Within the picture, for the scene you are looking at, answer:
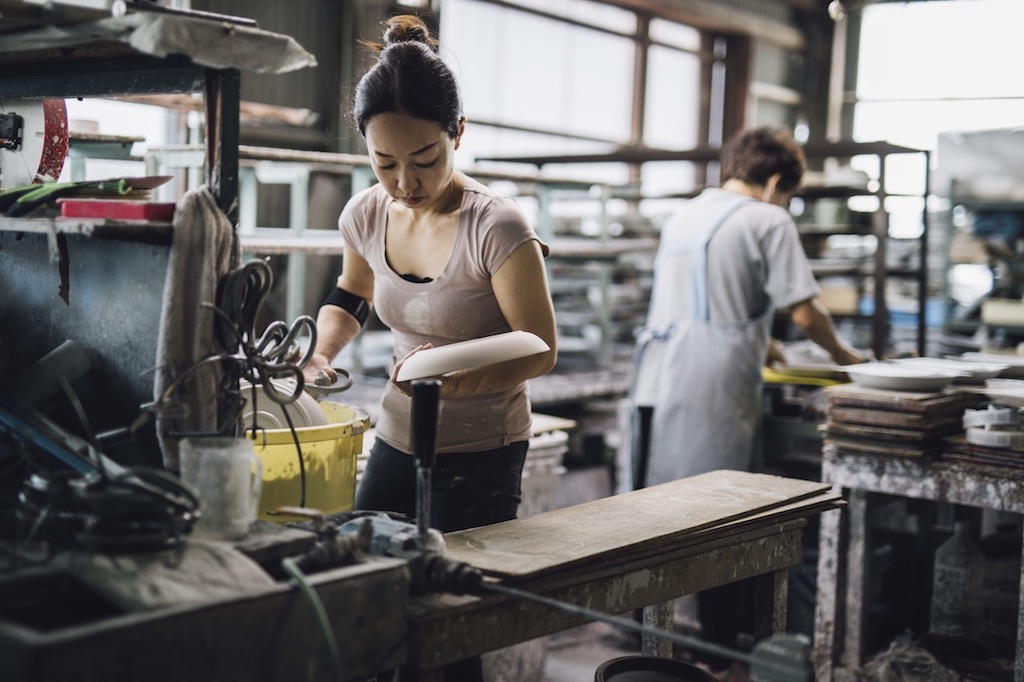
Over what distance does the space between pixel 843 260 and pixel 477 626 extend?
5.07 metres

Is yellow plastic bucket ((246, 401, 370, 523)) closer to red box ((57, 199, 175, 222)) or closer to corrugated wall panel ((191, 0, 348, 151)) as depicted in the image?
red box ((57, 199, 175, 222))

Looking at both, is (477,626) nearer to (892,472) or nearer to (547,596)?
(547,596)

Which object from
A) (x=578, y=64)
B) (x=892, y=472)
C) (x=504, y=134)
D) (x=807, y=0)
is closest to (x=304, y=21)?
(x=504, y=134)

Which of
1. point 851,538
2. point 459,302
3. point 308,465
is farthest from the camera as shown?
point 851,538

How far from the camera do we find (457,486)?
219 centimetres

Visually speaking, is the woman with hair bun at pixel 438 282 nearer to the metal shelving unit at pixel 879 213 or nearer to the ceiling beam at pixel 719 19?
the metal shelving unit at pixel 879 213

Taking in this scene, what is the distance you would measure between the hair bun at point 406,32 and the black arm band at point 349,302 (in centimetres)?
58

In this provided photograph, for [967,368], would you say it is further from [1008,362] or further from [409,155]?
[409,155]

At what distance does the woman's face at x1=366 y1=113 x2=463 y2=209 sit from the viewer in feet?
6.58

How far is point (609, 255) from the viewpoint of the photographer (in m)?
4.97

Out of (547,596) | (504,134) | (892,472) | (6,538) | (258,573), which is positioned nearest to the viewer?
(258,573)

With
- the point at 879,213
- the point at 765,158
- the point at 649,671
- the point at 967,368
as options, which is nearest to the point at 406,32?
the point at 649,671

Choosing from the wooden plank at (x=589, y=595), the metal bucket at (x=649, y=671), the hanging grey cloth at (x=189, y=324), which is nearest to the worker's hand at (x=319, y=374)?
the hanging grey cloth at (x=189, y=324)

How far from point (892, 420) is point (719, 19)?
7.43 metres
